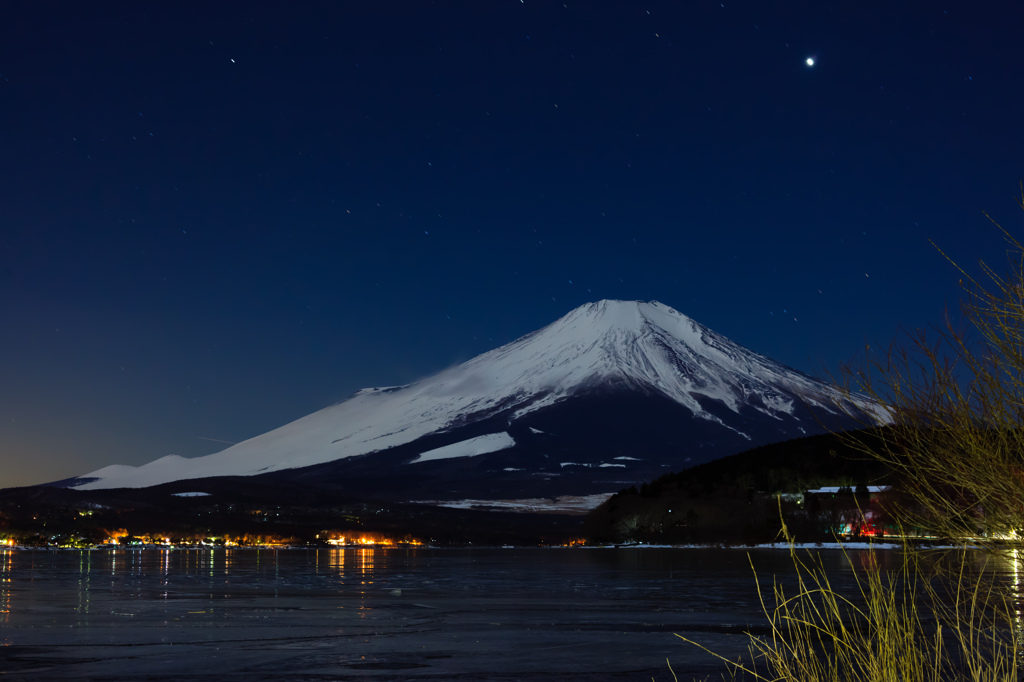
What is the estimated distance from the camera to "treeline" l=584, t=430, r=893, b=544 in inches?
5157

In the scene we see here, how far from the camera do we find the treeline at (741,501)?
430 feet

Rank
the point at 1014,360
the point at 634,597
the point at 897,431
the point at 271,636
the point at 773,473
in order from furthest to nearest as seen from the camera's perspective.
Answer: the point at 773,473
the point at 634,597
the point at 271,636
the point at 897,431
the point at 1014,360

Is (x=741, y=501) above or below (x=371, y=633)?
above

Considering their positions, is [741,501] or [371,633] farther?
[741,501]

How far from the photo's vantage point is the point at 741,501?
144250 millimetres

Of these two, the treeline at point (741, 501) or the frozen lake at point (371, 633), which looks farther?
the treeline at point (741, 501)

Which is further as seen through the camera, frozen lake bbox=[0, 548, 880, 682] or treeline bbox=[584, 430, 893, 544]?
treeline bbox=[584, 430, 893, 544]

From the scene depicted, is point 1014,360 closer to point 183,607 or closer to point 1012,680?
point 1012,680

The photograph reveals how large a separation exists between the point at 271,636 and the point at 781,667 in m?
12.9

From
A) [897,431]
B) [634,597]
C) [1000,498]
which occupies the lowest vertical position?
[634,597]

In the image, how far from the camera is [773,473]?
141 m

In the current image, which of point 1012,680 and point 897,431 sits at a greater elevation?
point 897,431

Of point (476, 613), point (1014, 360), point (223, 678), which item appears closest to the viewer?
point (1014, 360)

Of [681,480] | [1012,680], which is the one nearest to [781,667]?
[1012,680]
